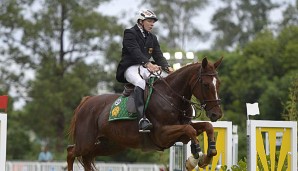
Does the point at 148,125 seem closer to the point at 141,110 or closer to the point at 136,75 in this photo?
the point at 141,110

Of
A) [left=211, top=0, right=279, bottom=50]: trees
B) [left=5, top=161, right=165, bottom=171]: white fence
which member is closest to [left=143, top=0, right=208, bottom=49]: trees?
[left=211, top=0, right=279, bottom=50]: trees

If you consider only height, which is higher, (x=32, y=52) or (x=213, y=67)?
(x=32, y=52)

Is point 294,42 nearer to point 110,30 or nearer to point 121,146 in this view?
point 110,30

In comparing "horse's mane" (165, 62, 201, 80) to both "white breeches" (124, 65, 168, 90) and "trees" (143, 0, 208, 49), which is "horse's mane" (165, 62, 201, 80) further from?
"trees" (143, 0, 208, 49)

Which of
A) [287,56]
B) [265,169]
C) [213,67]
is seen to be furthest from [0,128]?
[287,56]

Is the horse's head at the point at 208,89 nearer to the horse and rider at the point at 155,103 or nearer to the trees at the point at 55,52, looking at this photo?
the horse and rider at the point at 155,103

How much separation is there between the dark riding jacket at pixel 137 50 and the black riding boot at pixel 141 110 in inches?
18.3

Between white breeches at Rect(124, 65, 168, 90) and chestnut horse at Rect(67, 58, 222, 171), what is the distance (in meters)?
0.18

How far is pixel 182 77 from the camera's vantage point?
11.0m

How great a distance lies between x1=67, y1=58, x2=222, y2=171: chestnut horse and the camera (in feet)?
34.0

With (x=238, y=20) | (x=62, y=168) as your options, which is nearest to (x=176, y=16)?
(x=238, y=20)

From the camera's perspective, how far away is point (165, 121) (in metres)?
10.9

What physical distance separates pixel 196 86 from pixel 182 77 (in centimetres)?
37

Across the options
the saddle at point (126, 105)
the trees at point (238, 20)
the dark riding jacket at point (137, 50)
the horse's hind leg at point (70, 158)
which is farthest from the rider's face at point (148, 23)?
the trees at point (238, 20)
